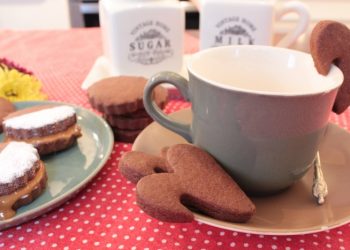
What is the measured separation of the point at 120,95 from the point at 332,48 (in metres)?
0.29

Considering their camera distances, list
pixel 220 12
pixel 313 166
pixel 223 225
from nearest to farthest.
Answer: pixel 223 225 < pixel 313 166 < pixel 220 12

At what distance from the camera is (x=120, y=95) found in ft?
1.80

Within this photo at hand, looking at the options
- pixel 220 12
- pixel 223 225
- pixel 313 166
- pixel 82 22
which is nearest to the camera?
pixel 223 225

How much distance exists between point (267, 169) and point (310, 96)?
0.28ft

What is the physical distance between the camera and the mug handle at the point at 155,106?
1.41ft

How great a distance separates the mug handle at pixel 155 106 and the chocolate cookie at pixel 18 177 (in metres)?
0.15

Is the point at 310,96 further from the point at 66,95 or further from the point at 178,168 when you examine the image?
the point at 66,95

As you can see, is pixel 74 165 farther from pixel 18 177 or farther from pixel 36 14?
pixel 36 14

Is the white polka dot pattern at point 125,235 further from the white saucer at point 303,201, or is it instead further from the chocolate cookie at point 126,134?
the chocolate cookie at point 126,134

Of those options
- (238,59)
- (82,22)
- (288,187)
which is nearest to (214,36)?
(238,59)

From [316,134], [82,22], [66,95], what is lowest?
[82,22]

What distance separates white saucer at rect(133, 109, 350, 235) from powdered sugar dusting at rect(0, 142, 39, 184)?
123mm

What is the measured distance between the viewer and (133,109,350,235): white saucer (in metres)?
0.34

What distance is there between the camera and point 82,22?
2148 millimetres
